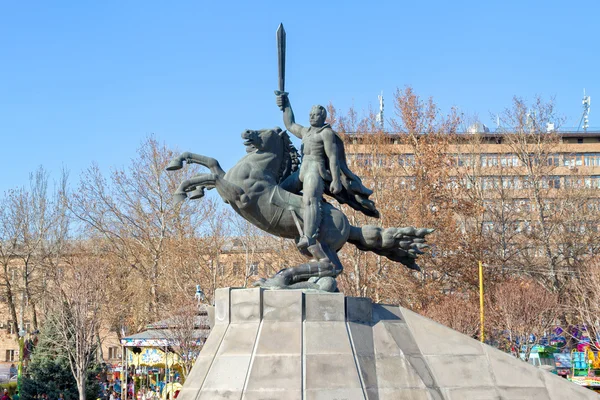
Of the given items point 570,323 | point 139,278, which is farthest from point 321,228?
point 139,278

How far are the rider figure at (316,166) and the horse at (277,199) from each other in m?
0.18

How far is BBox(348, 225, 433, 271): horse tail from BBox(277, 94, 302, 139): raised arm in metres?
2.07

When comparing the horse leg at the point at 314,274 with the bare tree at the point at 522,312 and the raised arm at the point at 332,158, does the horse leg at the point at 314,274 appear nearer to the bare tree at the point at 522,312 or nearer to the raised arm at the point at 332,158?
the raised arm at the point at 332,158

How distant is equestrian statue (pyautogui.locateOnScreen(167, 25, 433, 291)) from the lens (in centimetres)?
1262

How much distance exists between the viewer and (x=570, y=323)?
36.2 meters

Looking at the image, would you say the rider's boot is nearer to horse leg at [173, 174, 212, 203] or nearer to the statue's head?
the statue's head

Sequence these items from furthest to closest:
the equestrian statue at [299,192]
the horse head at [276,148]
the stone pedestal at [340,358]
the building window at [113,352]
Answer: the building window at [113,352]
the horse head at [276,148]
the equestrian statue at [299,192]
the stone pedestal at [340,358]

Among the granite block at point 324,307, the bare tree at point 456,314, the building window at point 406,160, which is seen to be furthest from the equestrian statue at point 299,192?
the building window at point 406,160

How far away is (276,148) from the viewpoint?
13.3 m

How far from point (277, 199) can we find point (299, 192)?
2.91 feet

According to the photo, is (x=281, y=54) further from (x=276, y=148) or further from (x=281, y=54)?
(x=276, y=148)

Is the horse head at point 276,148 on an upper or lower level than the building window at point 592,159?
lower

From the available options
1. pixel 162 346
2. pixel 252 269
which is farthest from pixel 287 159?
pixel 252 269

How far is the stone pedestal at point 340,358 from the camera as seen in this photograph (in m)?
10.9
